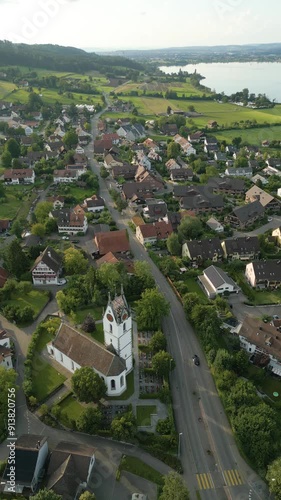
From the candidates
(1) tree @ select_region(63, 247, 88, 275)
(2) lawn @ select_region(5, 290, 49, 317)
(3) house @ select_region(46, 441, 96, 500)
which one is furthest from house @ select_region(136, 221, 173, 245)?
(3) house @ select_region(46, 441, 96, 500)

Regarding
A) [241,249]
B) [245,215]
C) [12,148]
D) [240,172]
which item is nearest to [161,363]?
[241,249]

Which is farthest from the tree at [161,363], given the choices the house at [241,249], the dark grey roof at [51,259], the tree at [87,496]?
the house at [241,249]

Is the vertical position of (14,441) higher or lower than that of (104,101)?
lower

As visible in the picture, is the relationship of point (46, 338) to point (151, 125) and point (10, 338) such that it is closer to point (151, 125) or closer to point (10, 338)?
point (10, 338)

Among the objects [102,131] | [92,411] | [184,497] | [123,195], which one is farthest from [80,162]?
[184,497]

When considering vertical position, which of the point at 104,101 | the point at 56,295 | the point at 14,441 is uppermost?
the point at 104,101

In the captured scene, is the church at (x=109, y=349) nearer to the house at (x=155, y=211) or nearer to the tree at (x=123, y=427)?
the tree at (x=123, y=427)
